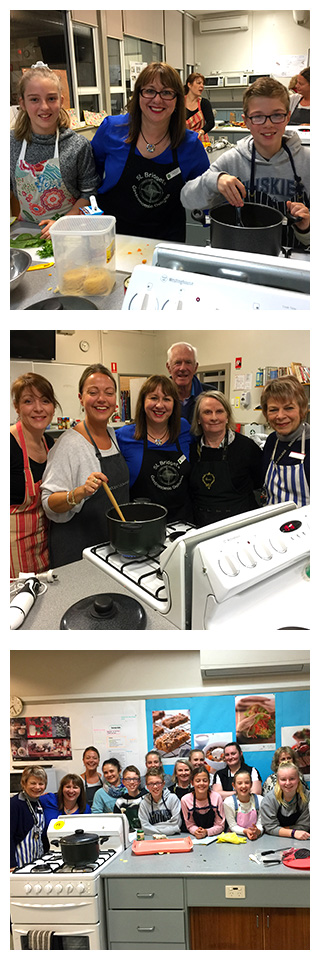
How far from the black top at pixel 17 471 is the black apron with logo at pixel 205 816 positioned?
1.70 meters

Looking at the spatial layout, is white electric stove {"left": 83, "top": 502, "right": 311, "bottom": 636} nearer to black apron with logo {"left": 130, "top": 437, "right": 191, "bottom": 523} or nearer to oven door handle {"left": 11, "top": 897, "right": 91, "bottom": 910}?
black apron with logo {"left": 130, "top": 437, "right": 191, "bottom": 523}

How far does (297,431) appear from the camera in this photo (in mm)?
1161

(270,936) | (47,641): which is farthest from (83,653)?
(270,936)

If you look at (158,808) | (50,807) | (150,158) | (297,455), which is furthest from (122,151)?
(158,808)

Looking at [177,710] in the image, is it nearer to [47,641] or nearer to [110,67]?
[47,641]

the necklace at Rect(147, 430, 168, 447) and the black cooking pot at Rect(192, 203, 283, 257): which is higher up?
the black cooking pot at Rect(192, 203, 283, 257)

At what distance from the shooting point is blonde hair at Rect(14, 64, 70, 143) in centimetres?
104

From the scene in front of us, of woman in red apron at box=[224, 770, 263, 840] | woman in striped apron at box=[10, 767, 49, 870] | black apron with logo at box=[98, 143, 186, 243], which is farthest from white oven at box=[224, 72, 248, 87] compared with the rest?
woman in red apron at box=[224, 770, 263, 840]

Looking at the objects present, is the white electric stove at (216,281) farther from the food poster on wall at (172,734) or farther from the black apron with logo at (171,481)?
the food poster on wall at (172,734)

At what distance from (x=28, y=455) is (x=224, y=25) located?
80 cm

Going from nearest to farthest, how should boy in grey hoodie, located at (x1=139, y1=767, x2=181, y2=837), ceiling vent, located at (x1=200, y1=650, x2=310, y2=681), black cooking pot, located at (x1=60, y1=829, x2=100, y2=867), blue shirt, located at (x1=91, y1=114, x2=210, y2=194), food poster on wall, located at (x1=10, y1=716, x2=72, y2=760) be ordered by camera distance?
blue shirt, located at (x1=91, y1=114, x2=210, y2=194)
black cooking pot, located at (x1=60, y1=829, x2=100, y2=867)
boy in grey hoodie, located at (x1=139, y1=767, x2=181, y2=837)
food poster on wall, located at (x1=10, y1=716, x2=72, y2=760)
ceiling vent, located at (x1=200, y1=650, x2=310, y2=681)

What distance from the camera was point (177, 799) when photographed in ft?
7.46

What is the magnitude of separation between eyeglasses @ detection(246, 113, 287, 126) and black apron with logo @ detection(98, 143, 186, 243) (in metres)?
0.15

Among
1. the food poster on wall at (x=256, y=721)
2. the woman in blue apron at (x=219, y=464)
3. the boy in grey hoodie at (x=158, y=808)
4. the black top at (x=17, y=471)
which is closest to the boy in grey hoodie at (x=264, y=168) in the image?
the woman in blue apron at (x=219, y=464)
